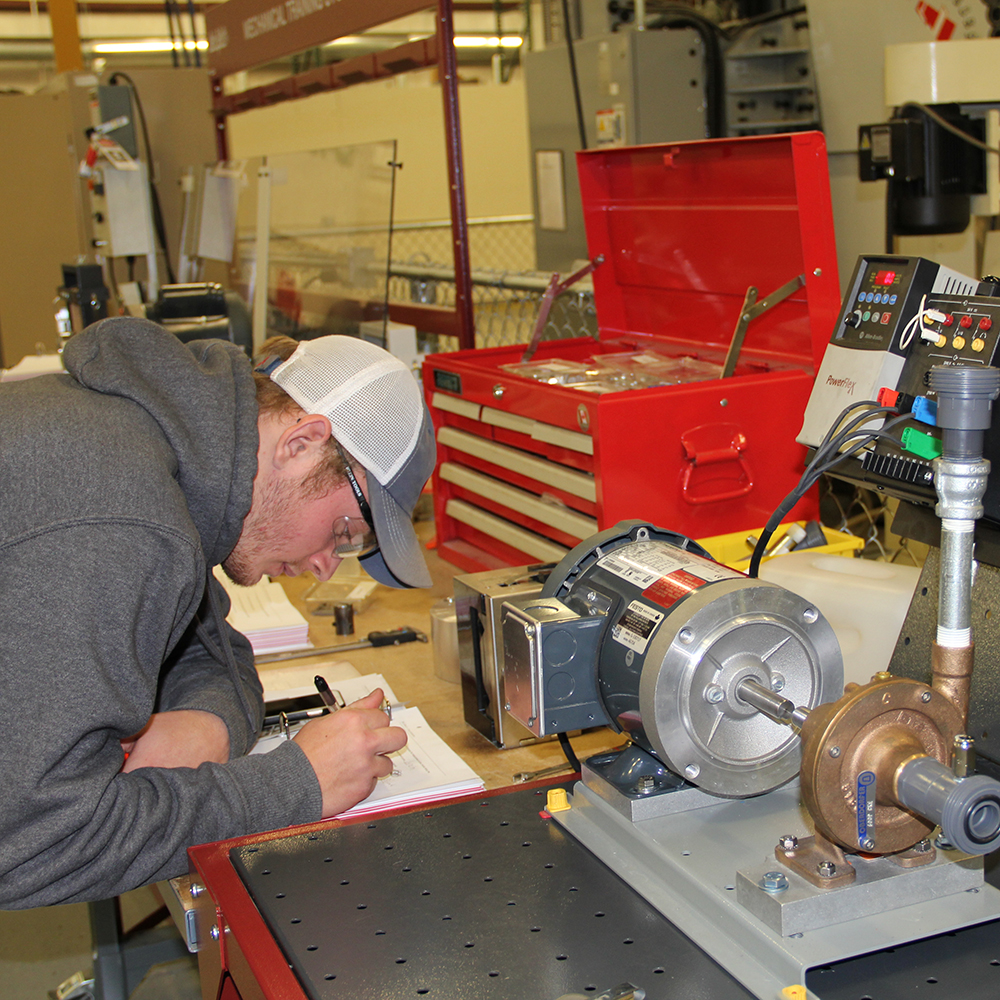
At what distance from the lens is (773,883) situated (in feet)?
2.26

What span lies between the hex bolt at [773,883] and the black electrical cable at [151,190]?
3.38m

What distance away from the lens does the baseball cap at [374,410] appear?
1.09 meters

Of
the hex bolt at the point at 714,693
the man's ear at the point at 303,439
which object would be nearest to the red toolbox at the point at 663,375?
the man's ear at the point at 303,439

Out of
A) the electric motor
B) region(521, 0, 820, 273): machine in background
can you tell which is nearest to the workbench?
the electric motor

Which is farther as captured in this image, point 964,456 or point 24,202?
point 24,202

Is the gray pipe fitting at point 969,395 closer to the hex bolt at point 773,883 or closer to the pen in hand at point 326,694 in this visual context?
the hex bolt at point 773,883

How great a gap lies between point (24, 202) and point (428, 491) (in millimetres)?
3417

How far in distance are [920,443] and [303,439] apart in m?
0.58

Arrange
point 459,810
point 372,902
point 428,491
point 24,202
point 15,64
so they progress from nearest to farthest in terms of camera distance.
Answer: point 372,902 → point 459,810 → point 428,491 → point 24,202 → point 15,64

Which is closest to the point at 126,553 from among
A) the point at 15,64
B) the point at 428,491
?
the point at 428,491

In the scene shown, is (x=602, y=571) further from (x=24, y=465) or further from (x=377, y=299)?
(x=377, y=299)

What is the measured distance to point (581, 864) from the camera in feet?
2.71

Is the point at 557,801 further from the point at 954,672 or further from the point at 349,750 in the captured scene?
the point at 954,672

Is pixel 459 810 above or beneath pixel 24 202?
beneath
